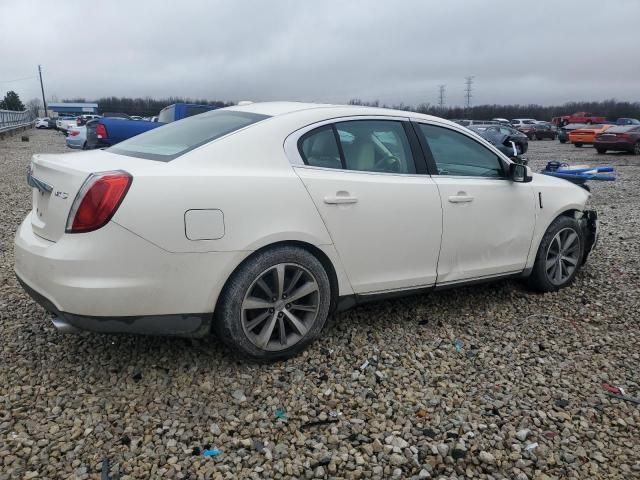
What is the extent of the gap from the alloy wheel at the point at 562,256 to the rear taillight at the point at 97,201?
3465 mm

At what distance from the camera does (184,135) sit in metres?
3.43

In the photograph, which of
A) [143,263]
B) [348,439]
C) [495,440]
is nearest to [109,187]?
[143,263]

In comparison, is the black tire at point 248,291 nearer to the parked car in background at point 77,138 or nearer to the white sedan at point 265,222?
the white sedan at point 265,222

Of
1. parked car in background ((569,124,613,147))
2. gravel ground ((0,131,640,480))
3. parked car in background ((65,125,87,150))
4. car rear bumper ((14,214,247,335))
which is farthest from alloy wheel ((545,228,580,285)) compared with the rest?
parked car in background ((569,124,613,147))

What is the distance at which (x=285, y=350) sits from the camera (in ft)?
10.7

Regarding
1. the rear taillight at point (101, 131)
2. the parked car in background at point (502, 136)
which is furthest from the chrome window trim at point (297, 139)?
the parked car in background at point (502, 136)

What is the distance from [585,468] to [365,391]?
44.5 inches

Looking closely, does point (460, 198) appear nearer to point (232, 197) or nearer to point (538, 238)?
point (538, 238)

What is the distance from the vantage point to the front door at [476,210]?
3.83 meters

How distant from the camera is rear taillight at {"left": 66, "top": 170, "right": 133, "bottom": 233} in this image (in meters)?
2.68

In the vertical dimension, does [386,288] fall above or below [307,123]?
below

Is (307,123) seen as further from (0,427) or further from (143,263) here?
(0,427)

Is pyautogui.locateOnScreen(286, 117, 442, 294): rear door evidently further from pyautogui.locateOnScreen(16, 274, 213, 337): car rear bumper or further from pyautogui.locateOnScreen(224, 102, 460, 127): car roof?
pyautogui.locateOnScreen(16, 274, 213, 337): car rear bumper

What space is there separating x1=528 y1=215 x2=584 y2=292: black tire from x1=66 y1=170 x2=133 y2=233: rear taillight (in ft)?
11.0
